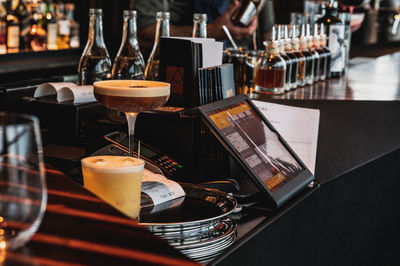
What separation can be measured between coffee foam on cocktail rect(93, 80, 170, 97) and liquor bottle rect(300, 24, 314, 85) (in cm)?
122

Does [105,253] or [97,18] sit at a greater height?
[97,18]

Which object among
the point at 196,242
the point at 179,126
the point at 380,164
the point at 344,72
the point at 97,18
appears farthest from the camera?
the point at 344,72

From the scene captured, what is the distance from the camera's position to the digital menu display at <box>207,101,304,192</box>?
1275mm

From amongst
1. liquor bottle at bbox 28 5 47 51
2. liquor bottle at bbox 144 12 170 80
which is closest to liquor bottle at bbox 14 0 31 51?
liquor bottle at bbox 28 5 47 51

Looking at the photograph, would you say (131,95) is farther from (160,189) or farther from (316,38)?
(316,38)

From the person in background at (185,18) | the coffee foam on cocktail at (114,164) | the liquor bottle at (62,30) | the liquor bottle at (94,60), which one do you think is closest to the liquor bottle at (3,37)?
the liquor bottle at (62,30)

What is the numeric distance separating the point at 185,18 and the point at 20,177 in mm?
3041

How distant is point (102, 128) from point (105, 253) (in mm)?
924

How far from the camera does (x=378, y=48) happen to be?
16.9 ft

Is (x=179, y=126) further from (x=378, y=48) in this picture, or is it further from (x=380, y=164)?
(x=378, y=48)

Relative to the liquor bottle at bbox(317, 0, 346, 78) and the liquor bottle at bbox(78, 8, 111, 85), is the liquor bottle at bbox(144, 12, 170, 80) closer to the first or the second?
the liquor bottle at bbox(78, 8, 111, 85)

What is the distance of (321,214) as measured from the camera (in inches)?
64.8

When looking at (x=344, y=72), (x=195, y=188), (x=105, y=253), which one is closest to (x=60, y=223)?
(x=105, y=253)

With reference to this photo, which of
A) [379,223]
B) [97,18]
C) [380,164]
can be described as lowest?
[379,223]
